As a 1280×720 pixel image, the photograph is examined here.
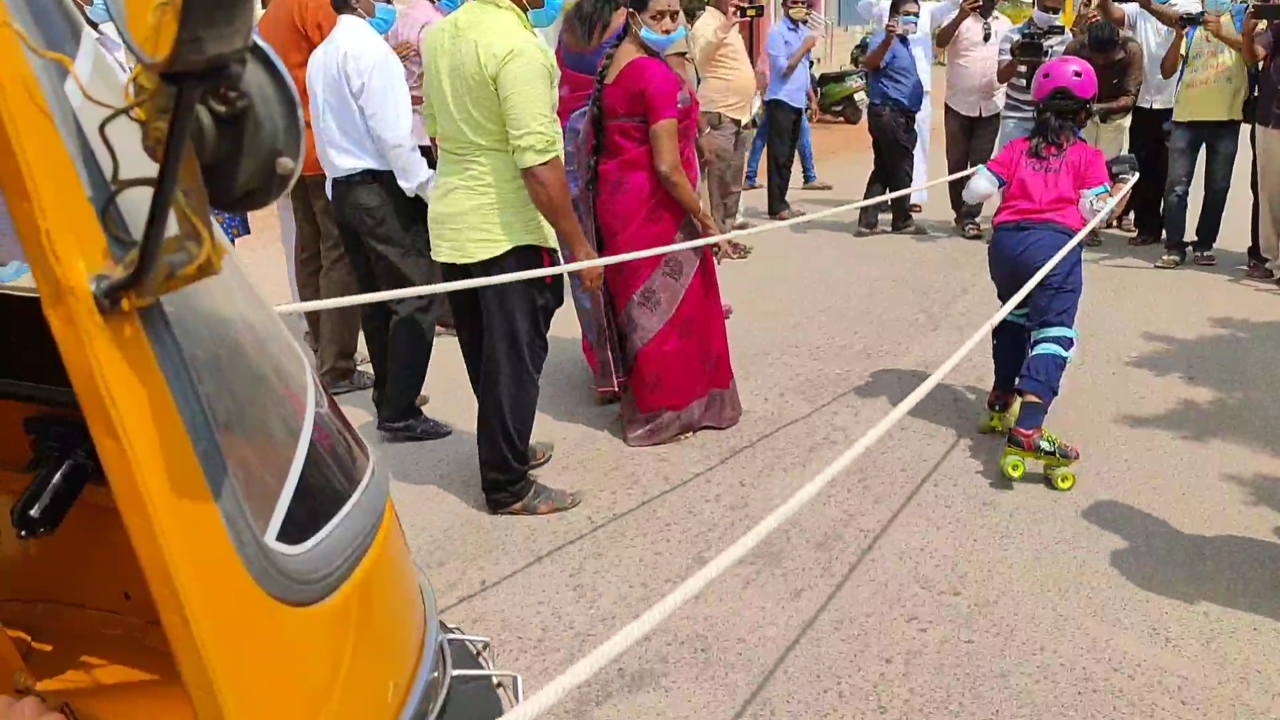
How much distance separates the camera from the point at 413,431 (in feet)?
15.7

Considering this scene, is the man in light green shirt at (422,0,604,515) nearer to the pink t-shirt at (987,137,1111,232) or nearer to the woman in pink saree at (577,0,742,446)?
the woman in pink saree at (577,0,742,446)

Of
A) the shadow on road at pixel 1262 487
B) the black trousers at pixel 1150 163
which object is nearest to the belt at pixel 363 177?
the shadow on road at pixel 1262 487

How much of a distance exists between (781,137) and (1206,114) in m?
3.49

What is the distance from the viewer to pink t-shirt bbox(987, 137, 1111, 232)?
173 inches

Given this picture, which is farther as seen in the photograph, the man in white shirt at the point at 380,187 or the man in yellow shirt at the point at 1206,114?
the man in yellow shirt at the point at 1206,114

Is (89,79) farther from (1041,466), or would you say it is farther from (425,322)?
(1041,466)

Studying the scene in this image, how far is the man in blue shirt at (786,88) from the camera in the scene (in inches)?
369

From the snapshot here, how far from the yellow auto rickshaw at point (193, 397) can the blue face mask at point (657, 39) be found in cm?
290

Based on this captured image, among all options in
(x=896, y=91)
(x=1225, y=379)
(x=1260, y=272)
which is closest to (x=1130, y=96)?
(x=1260, y=272)

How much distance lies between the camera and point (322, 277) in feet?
17.0

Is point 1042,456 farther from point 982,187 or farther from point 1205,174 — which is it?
point 1205,174

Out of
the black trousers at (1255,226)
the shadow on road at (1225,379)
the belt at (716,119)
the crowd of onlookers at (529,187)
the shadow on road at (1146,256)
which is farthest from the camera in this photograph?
the belt at (716,119)

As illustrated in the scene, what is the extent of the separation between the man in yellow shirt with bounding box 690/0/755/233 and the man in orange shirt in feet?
11.1

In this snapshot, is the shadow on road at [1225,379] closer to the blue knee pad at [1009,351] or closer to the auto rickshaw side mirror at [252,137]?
the blue knee pad at [1009,351]
